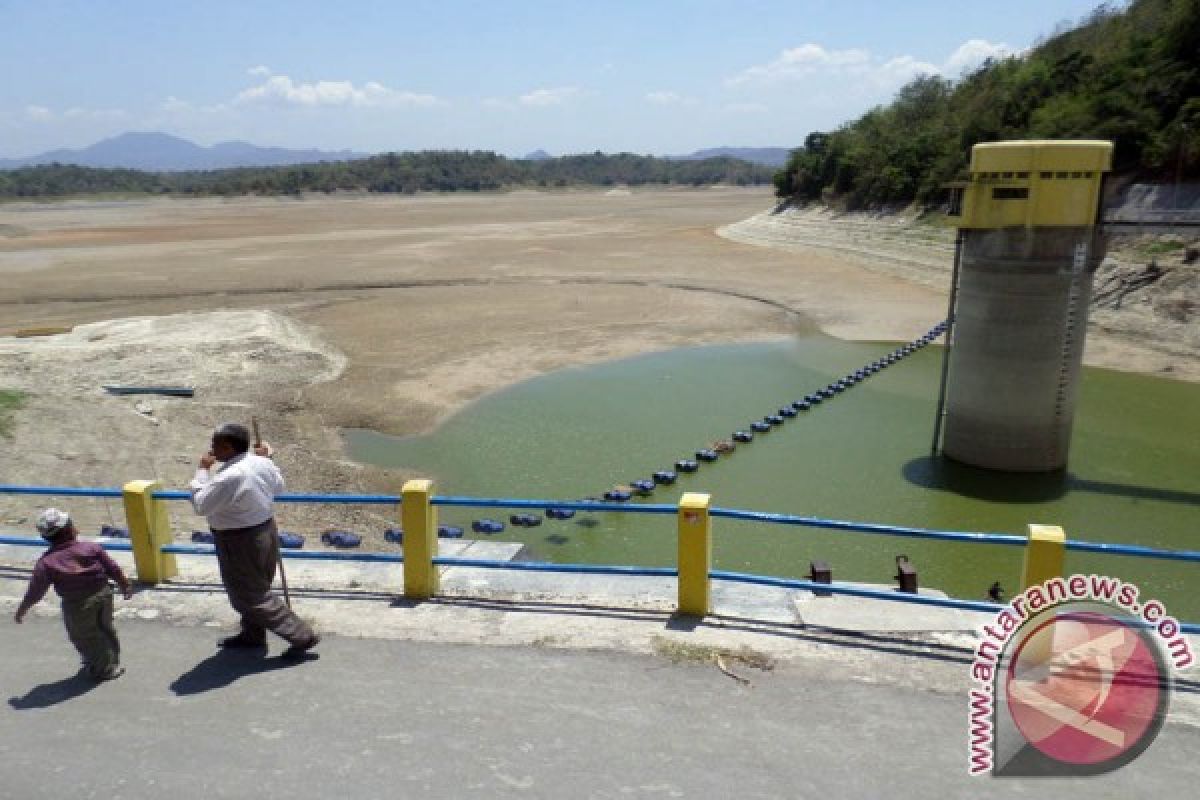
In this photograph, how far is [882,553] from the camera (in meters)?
12.9

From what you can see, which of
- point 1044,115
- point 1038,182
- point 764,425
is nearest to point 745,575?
point 1038,182

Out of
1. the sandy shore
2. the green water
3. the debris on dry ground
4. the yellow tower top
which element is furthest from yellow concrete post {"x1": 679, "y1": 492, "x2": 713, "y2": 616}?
the yellow tower top

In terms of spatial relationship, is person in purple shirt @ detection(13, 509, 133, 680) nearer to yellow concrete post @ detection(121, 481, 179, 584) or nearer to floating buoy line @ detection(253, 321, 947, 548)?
yellow concrete post @ detection(121, 481, 179, 584)

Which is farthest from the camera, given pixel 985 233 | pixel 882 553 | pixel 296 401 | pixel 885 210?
pixel 885 210

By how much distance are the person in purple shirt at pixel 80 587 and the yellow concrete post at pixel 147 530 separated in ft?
4.93

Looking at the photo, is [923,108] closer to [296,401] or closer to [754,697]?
[296,401]

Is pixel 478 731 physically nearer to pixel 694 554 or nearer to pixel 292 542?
pixel 694 554

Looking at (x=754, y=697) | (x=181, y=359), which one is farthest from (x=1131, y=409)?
(x=181, y=359)

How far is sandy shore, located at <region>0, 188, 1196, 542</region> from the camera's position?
1698 centimetres

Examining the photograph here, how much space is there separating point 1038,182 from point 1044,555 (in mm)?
10627

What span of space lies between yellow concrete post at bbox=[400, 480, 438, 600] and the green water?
5.79 m

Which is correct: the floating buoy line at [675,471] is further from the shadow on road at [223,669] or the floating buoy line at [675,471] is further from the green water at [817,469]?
the shadow on road at [223,669]

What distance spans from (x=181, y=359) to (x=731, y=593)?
2049 centimetres

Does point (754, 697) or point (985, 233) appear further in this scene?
point (985, 233)
